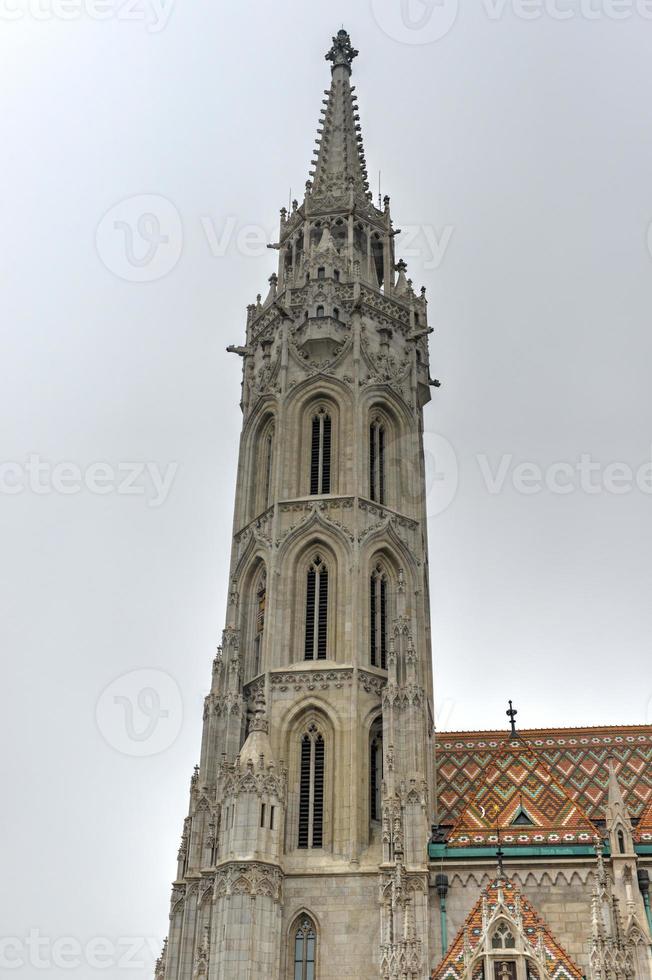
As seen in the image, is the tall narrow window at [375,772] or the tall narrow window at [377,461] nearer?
the tall narrow window at [375,772]

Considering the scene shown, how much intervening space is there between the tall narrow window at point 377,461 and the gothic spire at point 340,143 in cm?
1407

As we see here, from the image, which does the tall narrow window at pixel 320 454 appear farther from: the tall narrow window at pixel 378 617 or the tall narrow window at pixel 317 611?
the tall narrow window at pixel 378 617

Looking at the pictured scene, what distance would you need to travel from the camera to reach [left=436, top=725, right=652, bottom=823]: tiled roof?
39.2 meters

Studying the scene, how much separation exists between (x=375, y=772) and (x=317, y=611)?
5.98 metres

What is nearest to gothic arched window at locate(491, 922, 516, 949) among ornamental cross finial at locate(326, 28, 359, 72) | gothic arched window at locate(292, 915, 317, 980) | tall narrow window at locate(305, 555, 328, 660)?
gothic arched window at locate(292, 915, 317, 980)

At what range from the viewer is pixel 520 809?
37.6m

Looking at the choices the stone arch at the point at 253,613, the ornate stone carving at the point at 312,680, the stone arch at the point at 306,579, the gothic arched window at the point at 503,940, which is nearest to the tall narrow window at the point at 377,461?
the stone arch at the point at 306,579

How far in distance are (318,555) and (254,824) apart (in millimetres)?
10519

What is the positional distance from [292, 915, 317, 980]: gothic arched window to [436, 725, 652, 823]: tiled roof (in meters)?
6.35

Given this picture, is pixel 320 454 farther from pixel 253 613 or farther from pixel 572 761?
pixel 572 761

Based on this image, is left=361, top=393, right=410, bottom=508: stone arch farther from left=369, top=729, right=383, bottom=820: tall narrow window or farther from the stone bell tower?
left=369, top=729, right=383, bottom=820: tall narrow window

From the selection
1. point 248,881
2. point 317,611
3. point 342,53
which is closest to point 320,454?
point 317,611

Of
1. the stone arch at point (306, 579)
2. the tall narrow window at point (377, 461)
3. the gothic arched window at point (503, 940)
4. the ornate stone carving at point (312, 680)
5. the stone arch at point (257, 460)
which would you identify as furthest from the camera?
the stone arch at point (257, 460)

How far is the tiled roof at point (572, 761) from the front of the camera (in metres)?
39.2
